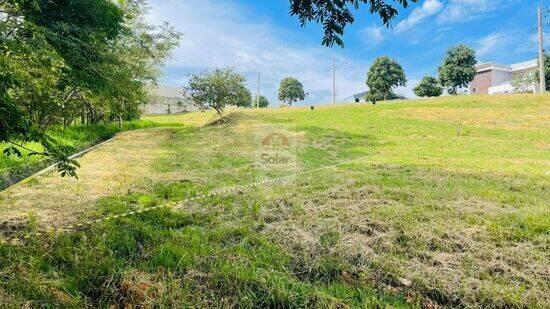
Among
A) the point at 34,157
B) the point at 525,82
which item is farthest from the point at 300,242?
the point at 525,82

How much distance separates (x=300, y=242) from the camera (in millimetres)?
4250

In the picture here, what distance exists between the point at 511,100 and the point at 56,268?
1325 inches

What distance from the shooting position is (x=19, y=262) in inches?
140

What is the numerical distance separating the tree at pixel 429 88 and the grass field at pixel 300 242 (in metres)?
42.3

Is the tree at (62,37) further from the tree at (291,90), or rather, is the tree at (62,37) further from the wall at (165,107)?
the tree at (291,90)

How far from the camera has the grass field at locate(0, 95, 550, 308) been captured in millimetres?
3145

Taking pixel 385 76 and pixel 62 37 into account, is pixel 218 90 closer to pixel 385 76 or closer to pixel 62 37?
pixel 62 37

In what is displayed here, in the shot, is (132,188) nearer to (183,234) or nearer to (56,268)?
(183,234)

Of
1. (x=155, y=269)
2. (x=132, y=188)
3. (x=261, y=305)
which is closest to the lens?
(x=261, y=305)

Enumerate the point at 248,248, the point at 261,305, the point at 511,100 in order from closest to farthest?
the point at 261,305 → the point at 248,248 → the point at 511,100

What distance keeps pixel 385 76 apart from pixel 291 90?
27350 millimetres

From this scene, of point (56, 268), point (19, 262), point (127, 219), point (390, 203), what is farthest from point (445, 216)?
point (19, 262)
